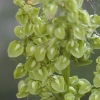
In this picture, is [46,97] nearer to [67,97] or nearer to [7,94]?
[67,97]

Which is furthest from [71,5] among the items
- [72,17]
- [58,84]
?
[58,84]

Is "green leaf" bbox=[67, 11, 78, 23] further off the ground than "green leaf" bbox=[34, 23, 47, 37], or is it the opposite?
"green leaf" bbox=[67, 11, 78, 23]

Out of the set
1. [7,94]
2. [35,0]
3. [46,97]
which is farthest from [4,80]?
[35,0]

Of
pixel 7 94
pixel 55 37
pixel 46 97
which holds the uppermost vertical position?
pixel 55 37

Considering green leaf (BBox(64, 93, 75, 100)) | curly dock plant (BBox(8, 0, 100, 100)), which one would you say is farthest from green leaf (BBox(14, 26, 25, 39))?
green leaf (BBox(64, 93, 75, 100))

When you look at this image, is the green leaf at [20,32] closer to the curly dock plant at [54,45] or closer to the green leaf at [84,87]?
the curly dock plant at [54,45]

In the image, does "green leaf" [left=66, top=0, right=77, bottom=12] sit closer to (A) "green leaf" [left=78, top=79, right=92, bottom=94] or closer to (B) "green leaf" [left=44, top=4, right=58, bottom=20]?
(B) "green leaf" [left=44, top=4, right=58, bottom=20]

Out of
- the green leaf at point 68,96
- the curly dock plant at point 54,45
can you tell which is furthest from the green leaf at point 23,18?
the green leaf at point 68,96

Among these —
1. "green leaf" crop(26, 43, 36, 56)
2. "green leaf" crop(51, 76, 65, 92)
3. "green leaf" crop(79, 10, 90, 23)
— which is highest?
"green leaf" crop(79, 10, 90, 23)
